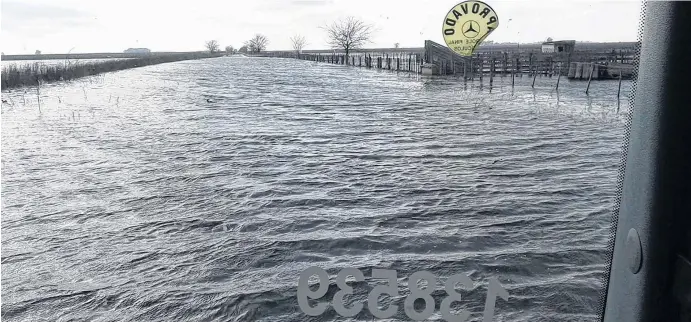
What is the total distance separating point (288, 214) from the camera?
670 cm

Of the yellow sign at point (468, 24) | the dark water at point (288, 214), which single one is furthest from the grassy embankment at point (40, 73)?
the yellow sign at point (468, 24)

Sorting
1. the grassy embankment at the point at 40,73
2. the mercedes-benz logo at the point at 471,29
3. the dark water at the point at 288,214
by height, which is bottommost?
the dark water at the point at 288,214

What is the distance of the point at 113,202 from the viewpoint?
7.26 m

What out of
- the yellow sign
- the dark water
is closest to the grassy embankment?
the dark water

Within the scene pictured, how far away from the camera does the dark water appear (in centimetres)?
453

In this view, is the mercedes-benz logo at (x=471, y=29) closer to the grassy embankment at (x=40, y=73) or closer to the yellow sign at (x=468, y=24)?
the yellow sign at (x=468, y=24)

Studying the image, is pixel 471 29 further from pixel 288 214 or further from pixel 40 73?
pixel 40 73

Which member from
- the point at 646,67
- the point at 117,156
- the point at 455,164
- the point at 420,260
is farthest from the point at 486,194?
the point at 117,156

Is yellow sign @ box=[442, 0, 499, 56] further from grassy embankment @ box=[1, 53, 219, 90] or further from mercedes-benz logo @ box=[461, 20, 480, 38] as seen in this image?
grassy embankment @ box=[1, 53, 219, 90]

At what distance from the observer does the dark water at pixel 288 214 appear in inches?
178

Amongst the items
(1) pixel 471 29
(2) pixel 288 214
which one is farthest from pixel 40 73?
(2) pixel 288 214

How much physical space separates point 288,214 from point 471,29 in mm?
4426

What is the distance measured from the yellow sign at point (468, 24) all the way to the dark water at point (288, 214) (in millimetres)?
2113

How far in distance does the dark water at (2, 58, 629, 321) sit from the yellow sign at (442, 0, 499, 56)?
6.93 feet
